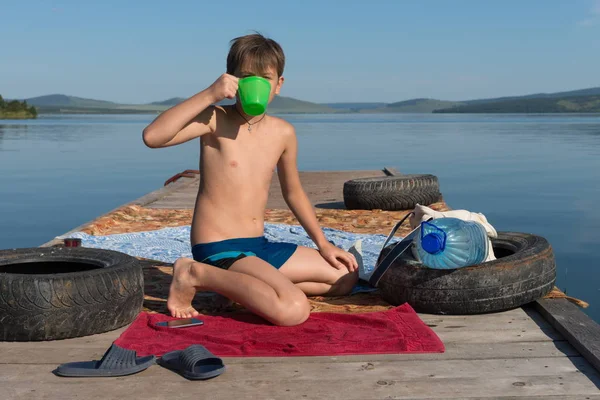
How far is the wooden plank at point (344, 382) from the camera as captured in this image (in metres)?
3.19

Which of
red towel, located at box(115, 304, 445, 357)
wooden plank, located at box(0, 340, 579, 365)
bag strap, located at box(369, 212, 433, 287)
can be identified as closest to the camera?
wooden plank, located at box(0, 340, 579, 365)

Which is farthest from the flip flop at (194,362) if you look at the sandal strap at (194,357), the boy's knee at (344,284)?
the boy's knee at (344,284)

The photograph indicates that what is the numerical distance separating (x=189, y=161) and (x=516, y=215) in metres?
15.0

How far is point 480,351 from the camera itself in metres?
3.78

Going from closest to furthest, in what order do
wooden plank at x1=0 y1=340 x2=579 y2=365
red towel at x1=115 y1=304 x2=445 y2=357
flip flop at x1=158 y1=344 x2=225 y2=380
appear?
1. flip flop at x1=158 y1=344 x2=225 y2=380
2. wooden plank at x1=0 y1=340 x2=579 y2=365
3. red towel at x1=115 y1=304 x2=445 y2=357

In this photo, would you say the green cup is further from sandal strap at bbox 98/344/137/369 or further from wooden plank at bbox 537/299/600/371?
wooden plank at bbox 537/299/600/371

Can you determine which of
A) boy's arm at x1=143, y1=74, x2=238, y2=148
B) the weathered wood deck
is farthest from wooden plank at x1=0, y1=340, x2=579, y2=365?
boy's arm at x1=143, y1=74, x2=238, y2=148

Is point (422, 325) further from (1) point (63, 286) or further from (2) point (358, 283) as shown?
(1) point (63, 286)

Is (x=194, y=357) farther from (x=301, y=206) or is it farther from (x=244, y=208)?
(x=301, y=206)

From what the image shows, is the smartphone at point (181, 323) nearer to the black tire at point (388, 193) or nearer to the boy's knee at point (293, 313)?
the boy's knee at point (293, 313)

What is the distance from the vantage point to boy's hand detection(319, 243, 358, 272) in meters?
4.89

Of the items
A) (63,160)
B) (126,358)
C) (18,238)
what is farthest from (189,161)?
(126,358)

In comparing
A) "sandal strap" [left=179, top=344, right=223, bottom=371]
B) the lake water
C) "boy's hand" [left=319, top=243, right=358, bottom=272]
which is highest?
"boy's hand" [left=319, top=243, right=358, bottom=272]

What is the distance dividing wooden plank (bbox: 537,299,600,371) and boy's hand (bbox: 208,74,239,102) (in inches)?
88.0
